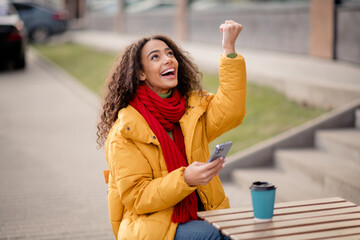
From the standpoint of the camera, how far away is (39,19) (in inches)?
1063

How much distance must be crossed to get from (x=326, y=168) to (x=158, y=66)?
281 cm

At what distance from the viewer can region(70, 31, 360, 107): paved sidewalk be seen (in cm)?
730

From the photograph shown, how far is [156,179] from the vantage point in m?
3.12

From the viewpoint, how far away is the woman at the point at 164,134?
10.2 feet

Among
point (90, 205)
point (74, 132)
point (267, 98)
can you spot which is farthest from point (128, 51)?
point (74, 132)

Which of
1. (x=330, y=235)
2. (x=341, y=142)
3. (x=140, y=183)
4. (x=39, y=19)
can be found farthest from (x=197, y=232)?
(x=39, y=19)

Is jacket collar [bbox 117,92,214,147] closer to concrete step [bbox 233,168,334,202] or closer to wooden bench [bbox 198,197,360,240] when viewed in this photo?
wooden bench [bbox 198,197,360,240]

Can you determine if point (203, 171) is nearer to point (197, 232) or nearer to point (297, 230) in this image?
point (197, 232)

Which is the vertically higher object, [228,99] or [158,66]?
[158,66]

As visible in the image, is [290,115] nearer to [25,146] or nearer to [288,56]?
[25,146]

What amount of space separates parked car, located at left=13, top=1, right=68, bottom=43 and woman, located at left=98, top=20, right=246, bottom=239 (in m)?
24.2

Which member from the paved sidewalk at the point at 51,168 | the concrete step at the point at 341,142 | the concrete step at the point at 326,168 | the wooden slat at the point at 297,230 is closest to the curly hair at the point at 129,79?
the wooden slat at the point at 297,230

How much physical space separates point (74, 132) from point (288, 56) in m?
4.98

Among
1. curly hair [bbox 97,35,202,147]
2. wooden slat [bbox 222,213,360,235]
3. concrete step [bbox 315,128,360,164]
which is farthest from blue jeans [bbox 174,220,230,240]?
concrete step [bbox 315,128,360,164]
